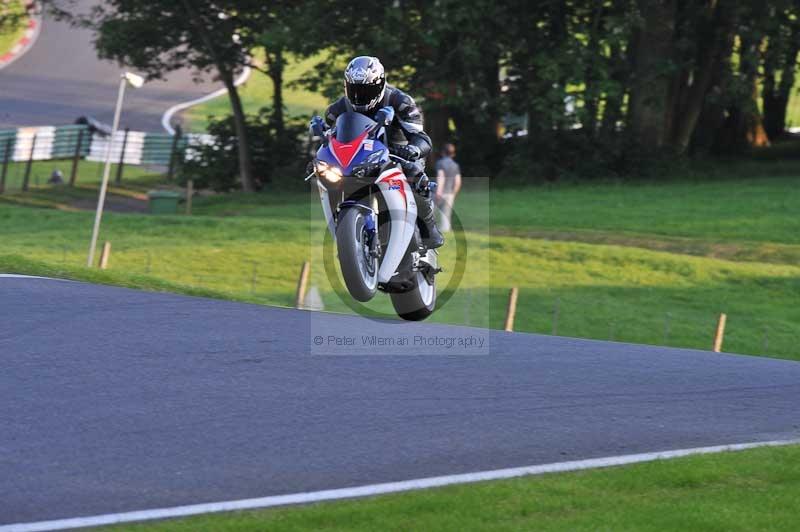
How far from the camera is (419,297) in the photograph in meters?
9.70

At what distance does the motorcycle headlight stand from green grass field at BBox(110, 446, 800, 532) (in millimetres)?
2419

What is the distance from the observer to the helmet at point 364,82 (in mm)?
8727

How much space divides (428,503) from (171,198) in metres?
29.5

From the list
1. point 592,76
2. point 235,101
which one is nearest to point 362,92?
point 592,76

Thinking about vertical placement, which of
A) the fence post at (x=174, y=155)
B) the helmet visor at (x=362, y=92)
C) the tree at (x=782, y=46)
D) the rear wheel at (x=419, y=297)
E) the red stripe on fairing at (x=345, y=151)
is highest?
the tree at (x=782, y=46)

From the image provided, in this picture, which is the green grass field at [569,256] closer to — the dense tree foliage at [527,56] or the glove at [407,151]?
the dense tree foliage at [527,56]

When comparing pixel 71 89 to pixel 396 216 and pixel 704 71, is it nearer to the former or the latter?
pixel 704 71

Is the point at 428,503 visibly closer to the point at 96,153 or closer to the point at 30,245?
the point at 30,245

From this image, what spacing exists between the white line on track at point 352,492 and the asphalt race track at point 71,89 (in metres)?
45.2

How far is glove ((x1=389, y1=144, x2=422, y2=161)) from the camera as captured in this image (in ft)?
29.9

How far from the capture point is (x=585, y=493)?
7031mm

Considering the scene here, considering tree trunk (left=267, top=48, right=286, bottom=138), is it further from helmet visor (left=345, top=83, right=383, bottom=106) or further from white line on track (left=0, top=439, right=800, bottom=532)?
white line on track (left=0, top=439, right=800, bottom=532)

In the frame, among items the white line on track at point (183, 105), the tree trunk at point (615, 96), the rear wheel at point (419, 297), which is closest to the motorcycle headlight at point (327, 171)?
the rear wheel at point (419, 297)

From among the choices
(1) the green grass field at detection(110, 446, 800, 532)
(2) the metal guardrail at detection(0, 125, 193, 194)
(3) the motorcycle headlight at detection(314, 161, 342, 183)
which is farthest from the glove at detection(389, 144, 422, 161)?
(2) the metal guardrail at detection(0, 125, 193, 194)
